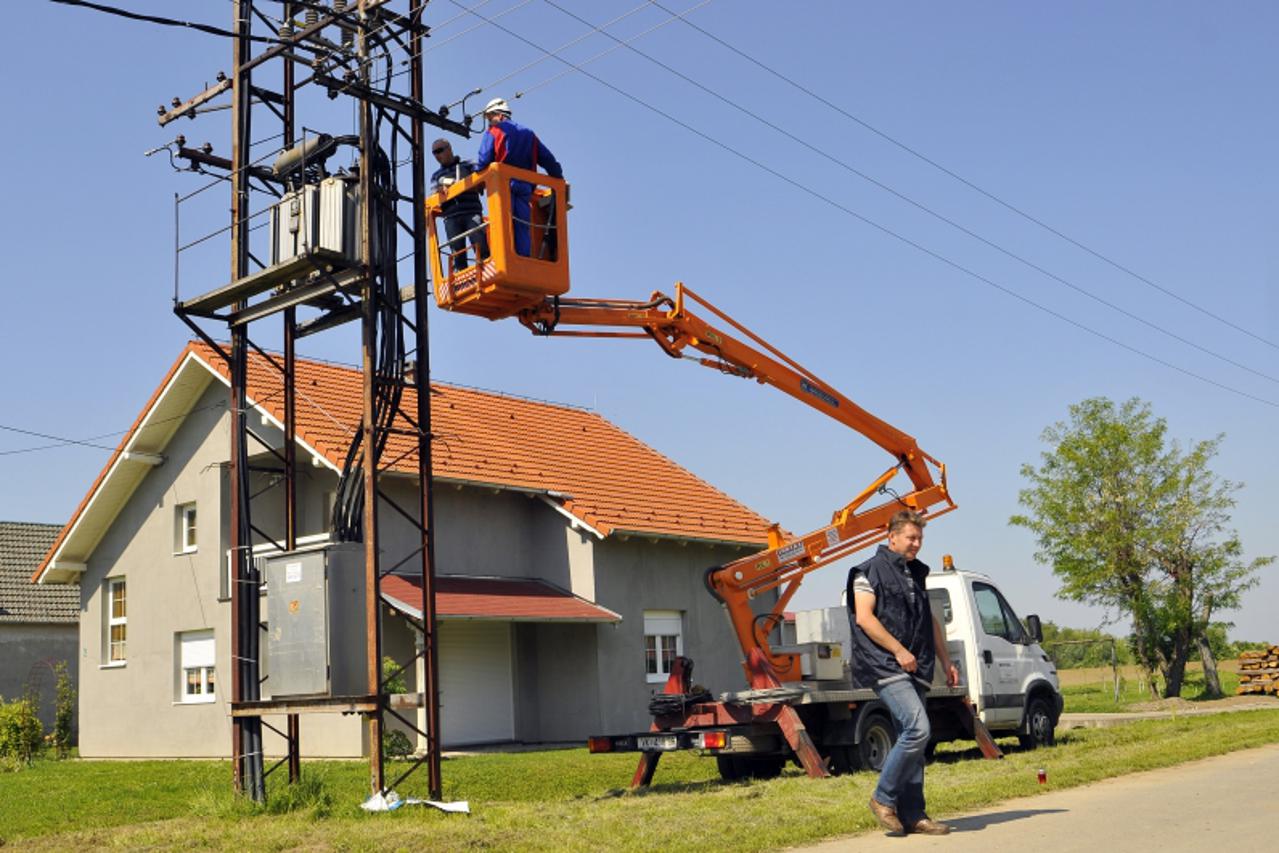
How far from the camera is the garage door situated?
24.3m

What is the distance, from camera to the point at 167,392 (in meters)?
26.1

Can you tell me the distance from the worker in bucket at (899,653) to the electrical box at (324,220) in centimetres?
607

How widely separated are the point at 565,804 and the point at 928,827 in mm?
4320

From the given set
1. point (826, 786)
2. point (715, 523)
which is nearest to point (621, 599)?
point (715, 523)

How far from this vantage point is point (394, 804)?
459 inches

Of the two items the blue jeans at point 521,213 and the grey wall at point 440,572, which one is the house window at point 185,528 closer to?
the grey wall at point 440,572

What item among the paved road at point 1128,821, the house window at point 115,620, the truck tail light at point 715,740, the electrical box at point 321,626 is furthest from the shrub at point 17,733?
the paved road at point 1128,821

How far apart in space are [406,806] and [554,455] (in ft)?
55.2

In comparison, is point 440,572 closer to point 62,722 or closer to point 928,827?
point 62,722

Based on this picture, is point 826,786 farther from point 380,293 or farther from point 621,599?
point 621,599

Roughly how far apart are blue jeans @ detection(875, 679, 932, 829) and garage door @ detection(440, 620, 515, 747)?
→ 15982mm

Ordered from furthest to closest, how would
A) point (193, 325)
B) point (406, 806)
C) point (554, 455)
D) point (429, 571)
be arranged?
point (554, 455) < point (193, 325) < point (429, 571) < point (406, 806)

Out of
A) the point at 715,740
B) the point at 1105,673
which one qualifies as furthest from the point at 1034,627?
the point at 1105,673

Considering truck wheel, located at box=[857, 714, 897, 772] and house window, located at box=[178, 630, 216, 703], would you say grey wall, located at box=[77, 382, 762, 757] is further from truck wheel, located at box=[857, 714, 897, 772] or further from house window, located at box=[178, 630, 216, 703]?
truck wheel, located at box=[857, 714, 897, 772]
